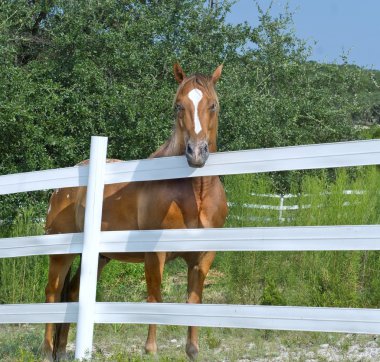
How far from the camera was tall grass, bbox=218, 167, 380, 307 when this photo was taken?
8883 millimetres

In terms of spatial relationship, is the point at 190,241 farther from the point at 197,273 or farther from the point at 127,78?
the point at 127,78

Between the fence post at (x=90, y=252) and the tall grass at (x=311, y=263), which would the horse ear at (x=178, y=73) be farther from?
the tall grass at (x=311, y=263)

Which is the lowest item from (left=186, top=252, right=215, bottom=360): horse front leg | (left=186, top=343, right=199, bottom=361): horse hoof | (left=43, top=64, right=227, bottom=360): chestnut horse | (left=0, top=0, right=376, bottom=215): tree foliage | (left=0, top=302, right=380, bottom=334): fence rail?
(left=186, top=343, right=199, bottom=361): horse hoof

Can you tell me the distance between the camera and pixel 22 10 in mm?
14414

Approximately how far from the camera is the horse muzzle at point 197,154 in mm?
5066

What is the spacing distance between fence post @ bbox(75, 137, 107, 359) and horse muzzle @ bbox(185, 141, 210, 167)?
2.54 ft

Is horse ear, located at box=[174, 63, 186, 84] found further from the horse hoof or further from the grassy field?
the grassy field

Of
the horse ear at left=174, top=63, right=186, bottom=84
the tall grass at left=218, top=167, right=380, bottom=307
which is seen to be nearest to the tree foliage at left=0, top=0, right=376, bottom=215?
the tall grass at left=218, top=167, right=380, bottom=307

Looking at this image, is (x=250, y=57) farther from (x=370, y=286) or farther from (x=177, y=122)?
(x=177, y=122)

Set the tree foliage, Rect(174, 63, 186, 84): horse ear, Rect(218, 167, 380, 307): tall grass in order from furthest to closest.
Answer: the tree foliage
Rect(218, 167, 380, 307): tall grass
Rect(174, 63, 186, 84): horse ear

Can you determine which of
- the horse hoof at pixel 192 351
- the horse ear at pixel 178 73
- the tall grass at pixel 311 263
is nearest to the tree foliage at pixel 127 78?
the tall grass at pixel 311 263

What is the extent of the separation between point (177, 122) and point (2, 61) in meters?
7.53

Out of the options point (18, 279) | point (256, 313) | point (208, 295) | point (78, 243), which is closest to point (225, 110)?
point (208, 295)

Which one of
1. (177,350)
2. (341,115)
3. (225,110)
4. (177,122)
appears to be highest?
(341,115)
